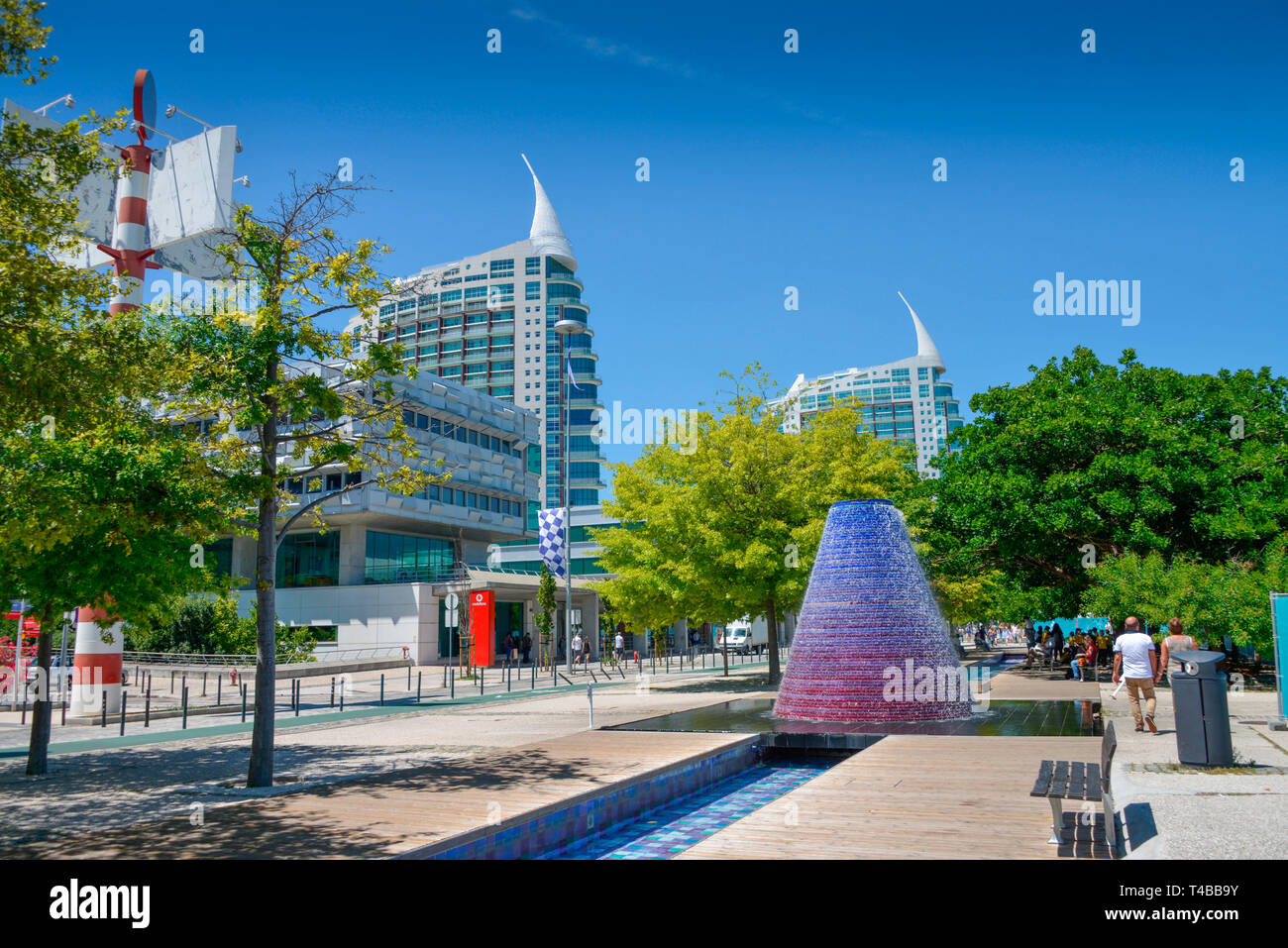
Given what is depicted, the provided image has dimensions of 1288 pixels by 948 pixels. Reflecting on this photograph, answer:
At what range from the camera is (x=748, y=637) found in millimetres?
59875

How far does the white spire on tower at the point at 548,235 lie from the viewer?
13612cm

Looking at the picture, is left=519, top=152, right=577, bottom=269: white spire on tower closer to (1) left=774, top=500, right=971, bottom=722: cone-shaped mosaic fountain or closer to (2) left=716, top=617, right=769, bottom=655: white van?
(2) left=716, top=617, right=769, bottom=655: white van

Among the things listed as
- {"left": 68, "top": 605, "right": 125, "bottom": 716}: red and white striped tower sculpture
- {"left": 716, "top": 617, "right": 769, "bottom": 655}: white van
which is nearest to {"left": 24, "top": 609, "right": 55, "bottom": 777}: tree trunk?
{"left": 68, "top": 605, "right": 125, "bottom": 716}: red and white striped tower sculpture

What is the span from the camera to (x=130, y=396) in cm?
1163

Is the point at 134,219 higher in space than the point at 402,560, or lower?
higher

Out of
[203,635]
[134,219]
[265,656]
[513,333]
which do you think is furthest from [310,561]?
[513,333]

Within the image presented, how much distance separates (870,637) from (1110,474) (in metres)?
13.4

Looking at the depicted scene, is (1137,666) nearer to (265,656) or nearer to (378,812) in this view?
(378,812)

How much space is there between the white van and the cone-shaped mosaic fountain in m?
43.0

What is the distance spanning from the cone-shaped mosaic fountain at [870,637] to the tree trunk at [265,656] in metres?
8.54

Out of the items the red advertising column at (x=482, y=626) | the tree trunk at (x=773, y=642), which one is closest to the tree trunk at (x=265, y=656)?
the tree trunk at (x=773, y=642)

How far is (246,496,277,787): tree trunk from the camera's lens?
1124 centimetres
